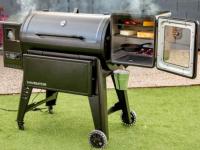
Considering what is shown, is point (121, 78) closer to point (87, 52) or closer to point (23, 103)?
point (87, 52)

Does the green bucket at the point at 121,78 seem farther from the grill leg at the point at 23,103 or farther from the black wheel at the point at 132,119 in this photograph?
the grill leg at the point at 23,103

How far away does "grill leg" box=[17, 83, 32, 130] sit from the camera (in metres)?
2.97

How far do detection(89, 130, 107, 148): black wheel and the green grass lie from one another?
8 cm

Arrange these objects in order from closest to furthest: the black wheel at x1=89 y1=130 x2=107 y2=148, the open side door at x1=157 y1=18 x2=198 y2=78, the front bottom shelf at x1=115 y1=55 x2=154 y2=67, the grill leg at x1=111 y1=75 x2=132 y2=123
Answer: the open side door at x1=157 y1=18 x2=198 y2=78
the front bottom shelf at x1=115 y1=55 x2=154 y2=67
the black wheel at x1=89 y1=130 x2=107 y2=148
the grill leg at x1=111 y1=75 x2=132 y2=123

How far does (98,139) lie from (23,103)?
2.19ft

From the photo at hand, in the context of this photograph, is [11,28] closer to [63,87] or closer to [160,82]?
[63,87]

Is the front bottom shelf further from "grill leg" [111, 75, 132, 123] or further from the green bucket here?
"grill leg" [111, 75, 132, 123]

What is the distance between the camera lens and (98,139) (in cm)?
270

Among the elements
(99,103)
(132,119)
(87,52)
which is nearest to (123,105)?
(132,119)

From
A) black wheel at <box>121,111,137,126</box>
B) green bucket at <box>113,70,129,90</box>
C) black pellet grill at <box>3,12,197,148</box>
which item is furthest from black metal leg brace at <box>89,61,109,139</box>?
black wheel at <box>121,111,137,126</box>

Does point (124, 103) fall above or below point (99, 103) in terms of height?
below

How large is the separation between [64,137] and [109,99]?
101 cm

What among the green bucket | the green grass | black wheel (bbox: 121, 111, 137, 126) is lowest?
the green grass

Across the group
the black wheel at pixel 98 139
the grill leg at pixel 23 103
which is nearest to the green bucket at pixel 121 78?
the black wheel at pixel 98 139
